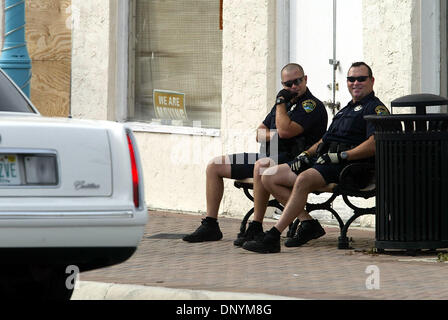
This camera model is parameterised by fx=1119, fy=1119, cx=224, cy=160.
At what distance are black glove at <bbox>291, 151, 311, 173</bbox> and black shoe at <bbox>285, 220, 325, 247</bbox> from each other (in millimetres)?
479

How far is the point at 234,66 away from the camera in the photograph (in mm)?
12562

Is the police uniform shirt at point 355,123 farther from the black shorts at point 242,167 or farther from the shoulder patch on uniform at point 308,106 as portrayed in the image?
the black shorts at point 242,167

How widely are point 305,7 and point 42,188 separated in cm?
672

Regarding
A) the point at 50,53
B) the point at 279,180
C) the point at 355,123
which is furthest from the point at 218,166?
the point at 50,53

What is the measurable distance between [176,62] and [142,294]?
7.20 metres

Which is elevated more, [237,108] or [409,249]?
[237,108]

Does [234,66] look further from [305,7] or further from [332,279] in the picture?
[332,279]

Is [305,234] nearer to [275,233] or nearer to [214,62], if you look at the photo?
[275,233]

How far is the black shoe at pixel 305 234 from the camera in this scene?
941 cm

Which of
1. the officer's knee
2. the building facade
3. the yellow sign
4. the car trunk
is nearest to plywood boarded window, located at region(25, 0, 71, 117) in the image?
the building facade

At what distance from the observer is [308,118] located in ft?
31.2

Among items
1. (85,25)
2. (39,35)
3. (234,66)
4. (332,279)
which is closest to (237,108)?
(234,66)

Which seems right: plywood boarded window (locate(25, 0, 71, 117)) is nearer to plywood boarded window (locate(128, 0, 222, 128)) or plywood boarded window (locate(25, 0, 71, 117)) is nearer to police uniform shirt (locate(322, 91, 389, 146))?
plywood boarded window (locate(128, 0, 222, 128))

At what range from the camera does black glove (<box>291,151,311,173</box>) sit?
924 cm
